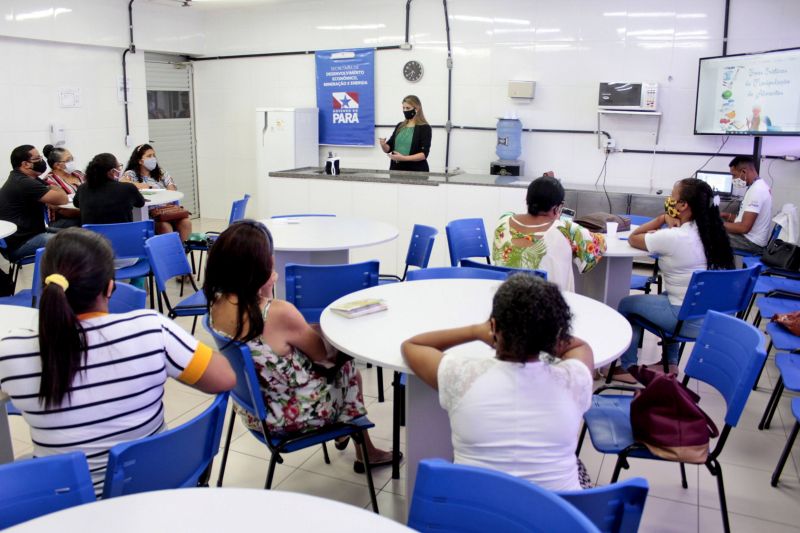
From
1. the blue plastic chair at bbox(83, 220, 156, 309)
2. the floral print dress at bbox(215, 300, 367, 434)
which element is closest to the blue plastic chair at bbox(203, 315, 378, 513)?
the floral print dress at bbox(215, 300, 367, 434)

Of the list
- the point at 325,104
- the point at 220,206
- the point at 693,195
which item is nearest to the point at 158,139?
the point at 220,206

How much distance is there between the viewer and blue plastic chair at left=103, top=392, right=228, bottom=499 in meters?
1.65

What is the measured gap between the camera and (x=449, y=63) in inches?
322

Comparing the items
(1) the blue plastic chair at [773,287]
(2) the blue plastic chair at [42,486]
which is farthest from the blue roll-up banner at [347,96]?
(2) the blue plastic chair at [42,486]

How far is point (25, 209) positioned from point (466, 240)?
133 inches

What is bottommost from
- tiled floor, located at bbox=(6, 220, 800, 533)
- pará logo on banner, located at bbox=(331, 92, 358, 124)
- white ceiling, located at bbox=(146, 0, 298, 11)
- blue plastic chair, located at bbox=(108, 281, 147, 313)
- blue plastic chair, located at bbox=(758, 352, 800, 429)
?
tiled floor, located at bbox=(6, 220, 800, 533)

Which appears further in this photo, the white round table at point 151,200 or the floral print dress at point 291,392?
the white round table at point 151,200

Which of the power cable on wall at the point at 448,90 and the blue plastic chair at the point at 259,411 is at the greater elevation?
the power cable on wall at the point at 448,90

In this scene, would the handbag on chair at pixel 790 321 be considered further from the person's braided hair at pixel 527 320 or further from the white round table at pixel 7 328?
the white round table at pixel 7 328

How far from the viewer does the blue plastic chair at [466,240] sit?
15.5 feet

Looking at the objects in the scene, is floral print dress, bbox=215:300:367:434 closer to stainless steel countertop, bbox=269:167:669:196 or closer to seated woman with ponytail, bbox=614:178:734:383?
seated woman with ponytail, bbox=614:178:734:383

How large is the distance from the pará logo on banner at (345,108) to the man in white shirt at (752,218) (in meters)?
4.70

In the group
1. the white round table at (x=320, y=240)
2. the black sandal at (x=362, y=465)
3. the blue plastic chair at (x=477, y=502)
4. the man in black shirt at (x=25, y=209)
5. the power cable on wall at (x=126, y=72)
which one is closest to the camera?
the blue plastic chair at (x=477, y=502)

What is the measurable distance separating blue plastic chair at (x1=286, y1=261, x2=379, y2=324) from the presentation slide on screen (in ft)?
14.5
